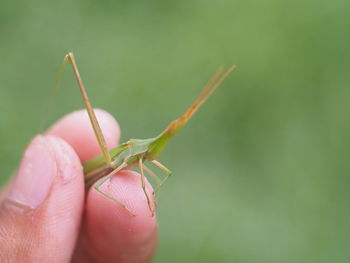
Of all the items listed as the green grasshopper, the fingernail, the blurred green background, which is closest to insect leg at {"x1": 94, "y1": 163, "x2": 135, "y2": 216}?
the green grasshopper

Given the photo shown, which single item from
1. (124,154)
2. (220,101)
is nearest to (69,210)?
A: (124,154)

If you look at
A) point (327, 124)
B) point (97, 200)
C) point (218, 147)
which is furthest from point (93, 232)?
point (327, 124)

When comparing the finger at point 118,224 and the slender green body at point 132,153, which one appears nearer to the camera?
the slender green body at point 132,153

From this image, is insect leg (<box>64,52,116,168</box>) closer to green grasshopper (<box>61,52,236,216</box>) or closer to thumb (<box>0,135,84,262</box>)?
green grasshopper (<box>61,52,236,216</box>)

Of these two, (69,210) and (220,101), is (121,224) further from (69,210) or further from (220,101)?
(220,101)

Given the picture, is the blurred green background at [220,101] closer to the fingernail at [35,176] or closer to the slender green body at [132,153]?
the slender green body at [132,153]

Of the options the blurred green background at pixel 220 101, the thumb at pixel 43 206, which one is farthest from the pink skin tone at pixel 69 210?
the blurred green background at pixel 220 101

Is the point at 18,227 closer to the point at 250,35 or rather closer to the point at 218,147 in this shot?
the point at 218,147
